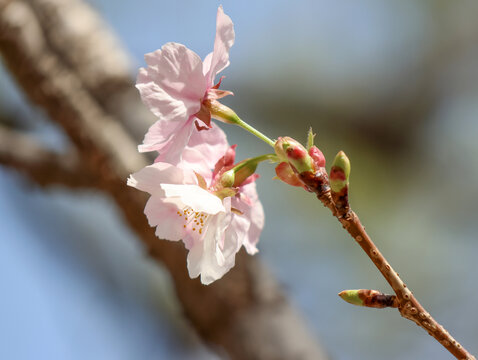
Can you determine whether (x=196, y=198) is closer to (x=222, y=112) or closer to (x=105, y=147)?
(x=222, y=112)

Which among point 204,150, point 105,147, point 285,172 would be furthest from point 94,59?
point 285,172

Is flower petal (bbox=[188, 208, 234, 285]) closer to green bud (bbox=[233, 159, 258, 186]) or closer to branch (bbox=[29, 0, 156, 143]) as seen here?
green bud (bbox=[233, 159, 258, 186])

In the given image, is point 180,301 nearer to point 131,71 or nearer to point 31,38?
point 131,71

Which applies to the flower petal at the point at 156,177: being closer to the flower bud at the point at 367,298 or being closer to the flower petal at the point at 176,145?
the flower petal at the point at 176,145

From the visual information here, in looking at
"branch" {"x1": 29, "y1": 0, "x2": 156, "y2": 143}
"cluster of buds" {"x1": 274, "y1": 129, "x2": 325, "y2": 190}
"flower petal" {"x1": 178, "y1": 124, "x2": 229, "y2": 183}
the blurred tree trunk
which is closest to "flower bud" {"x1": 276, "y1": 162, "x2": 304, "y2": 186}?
"cluster of buds" {"x1": 274, "y1": 129, "x2": 325, "y2": 190}

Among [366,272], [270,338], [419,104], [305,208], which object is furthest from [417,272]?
[270,338]

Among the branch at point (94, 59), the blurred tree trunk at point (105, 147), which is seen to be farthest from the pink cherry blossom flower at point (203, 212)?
the branch at point (94, 59)
